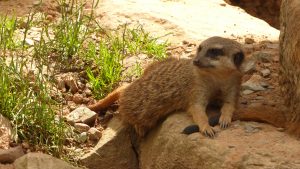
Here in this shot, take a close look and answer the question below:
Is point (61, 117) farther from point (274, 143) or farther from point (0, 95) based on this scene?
point (274, 143)

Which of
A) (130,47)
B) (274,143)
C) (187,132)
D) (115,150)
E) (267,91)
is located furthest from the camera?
(130,47)

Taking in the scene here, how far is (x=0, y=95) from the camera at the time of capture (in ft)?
10.4

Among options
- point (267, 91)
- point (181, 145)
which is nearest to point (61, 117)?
point (181, 145)

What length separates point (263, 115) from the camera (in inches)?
113

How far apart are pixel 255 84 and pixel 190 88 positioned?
37 cm

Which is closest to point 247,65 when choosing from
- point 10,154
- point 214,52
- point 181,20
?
point 214,52

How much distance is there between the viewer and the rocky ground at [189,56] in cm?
268

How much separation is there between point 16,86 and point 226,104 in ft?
3.60

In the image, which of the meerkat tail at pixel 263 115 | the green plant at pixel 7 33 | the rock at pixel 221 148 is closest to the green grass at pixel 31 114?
the green plant at pixel 7 33

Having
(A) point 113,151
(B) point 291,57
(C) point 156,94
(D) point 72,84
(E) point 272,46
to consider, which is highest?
(B) point 291,57

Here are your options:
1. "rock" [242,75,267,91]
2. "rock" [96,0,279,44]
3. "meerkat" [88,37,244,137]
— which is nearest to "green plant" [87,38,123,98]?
"meerkat" [88,37,244,137]

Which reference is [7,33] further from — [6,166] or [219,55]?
[219,55]

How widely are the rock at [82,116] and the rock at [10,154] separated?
41cm

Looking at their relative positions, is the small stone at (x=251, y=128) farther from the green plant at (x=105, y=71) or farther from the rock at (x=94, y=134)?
the green plant at (x=105, y=71)
